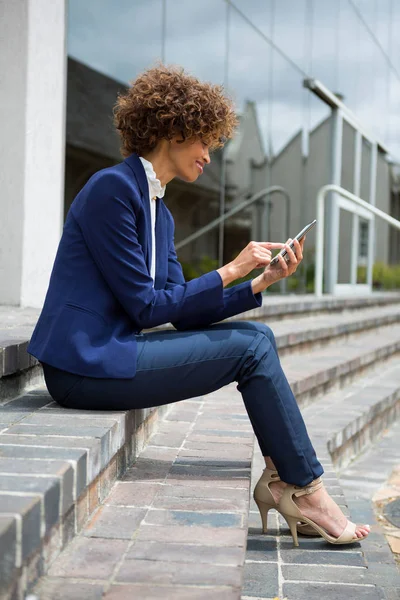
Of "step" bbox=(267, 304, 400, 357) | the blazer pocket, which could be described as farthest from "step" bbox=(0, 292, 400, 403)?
the blazer pocket

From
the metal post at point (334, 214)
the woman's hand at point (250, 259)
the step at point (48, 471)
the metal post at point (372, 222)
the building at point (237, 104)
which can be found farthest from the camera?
the metal post at point (372, 222)

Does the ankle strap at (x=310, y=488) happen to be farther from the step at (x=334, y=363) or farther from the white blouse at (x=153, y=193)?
the step at (x=334, y=363)

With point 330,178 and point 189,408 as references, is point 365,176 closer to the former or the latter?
point 330,178

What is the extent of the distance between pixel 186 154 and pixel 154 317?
1.82 feet

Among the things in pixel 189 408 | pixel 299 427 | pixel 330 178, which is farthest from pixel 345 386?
pixel 330 178

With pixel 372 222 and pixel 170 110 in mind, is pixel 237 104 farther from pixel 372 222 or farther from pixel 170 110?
pixel 372 222

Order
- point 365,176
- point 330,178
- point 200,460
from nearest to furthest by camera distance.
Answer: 1. point 200,460
2. point 330,178
3. point 365,176

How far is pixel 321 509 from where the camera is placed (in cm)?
259

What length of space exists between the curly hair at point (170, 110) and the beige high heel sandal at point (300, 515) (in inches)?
45.2

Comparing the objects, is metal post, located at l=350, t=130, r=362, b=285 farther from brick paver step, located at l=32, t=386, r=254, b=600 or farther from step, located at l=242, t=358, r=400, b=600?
brick paver step, located at l=32, t=386, r=254, b=600

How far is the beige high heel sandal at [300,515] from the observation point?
255 cm

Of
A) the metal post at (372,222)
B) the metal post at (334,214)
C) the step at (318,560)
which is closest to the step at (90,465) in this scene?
the step at (318,560)

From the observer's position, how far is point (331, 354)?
6.29m

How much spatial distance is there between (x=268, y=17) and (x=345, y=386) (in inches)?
182
